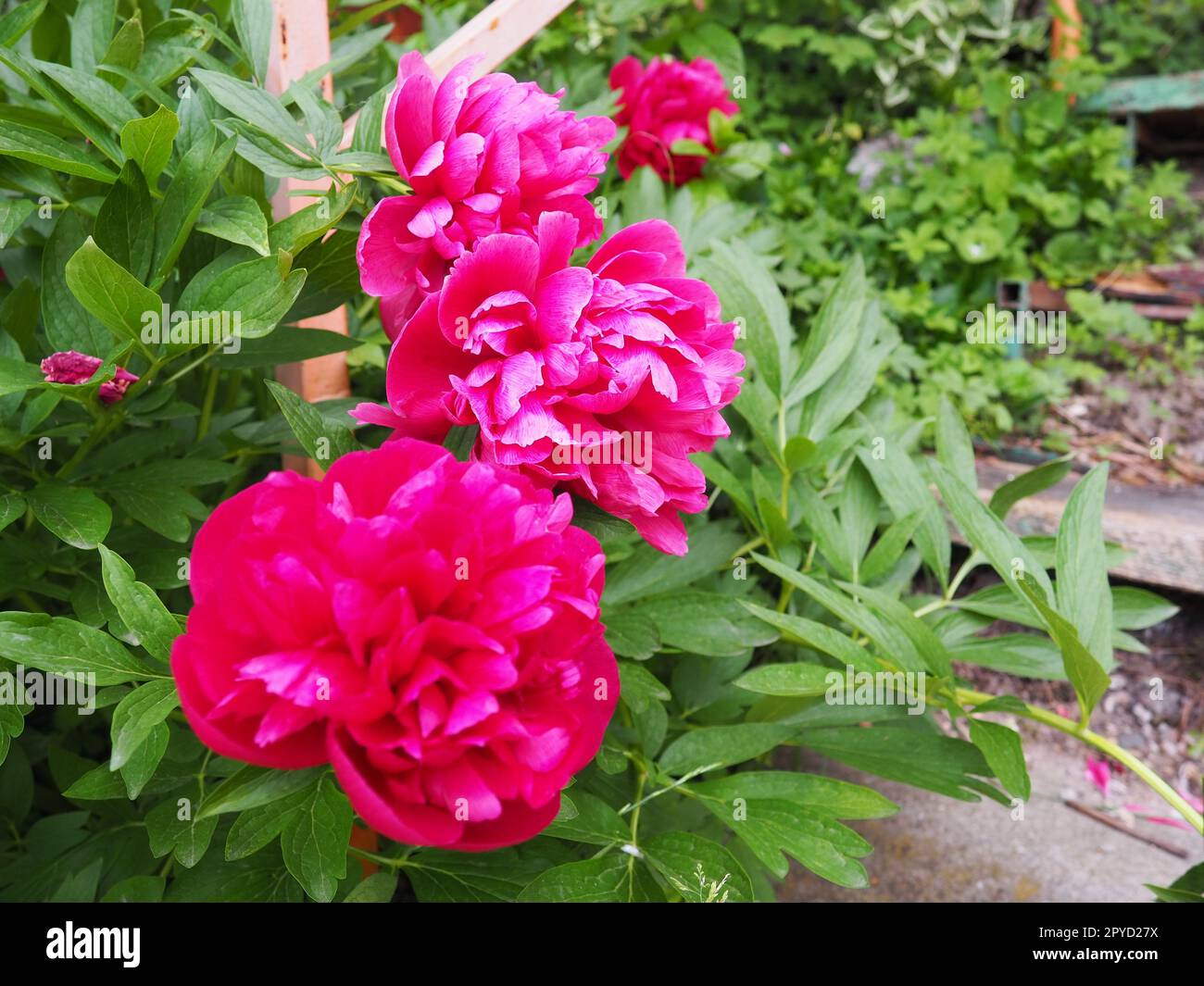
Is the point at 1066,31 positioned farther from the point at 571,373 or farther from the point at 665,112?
the point at 571,373

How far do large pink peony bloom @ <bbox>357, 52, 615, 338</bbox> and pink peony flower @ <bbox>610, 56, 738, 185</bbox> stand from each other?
0.80 metres

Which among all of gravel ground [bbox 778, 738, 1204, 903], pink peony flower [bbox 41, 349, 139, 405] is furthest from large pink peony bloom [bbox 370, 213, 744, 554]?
gravel ground [bbox 778, 738, 1204, 903]

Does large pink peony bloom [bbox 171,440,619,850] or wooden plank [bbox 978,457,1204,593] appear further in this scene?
wooden plank [bbox 978,457,1204,593]

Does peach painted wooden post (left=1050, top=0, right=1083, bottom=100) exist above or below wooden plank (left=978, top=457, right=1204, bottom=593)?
above

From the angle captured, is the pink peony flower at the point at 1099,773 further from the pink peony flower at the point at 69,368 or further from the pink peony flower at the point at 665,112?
the pink peony flower at the point at 69,368

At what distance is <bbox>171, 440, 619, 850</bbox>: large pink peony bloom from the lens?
0.47 meters

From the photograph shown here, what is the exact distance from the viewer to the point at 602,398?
1.92 ft

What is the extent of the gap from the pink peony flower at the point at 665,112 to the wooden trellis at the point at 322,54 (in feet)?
1.49

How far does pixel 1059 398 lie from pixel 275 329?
1.60 metres

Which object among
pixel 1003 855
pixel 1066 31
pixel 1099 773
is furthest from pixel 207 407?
pixel 1066 31

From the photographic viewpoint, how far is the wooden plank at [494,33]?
0.89m

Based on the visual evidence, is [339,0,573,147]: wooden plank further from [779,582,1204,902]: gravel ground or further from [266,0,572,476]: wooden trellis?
[779,582,1204,902]: gravel ground
